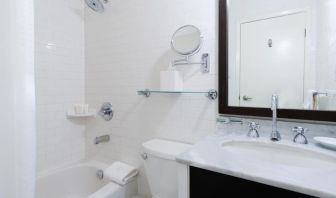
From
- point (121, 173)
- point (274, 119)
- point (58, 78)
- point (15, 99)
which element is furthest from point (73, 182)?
point (274, 119)

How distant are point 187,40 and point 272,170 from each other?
2.93 ft

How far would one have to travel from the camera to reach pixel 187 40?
1226 mm

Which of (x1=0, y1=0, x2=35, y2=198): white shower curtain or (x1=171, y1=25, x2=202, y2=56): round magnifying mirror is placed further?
(x1=171, y1=25, x2=202, y2=56): round magnifying mirror

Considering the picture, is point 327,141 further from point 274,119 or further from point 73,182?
point 73,182

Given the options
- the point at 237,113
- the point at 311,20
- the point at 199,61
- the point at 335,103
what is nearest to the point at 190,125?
the point at 237,113

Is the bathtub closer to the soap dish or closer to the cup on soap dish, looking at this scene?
the cup on soap dish

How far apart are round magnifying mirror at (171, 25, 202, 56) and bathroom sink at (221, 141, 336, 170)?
2.00 feet

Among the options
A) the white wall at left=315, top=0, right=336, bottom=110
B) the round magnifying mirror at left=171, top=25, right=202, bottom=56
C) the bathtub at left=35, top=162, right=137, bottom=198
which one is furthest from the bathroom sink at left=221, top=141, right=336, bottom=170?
the bathtub at left=35, top=162, right=137, bottom=198

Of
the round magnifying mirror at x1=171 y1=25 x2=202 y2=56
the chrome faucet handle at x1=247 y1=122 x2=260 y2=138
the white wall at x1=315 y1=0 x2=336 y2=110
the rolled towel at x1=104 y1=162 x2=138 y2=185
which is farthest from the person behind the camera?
the rolled towel at x1=104 y1=162 x2=138 y2=185

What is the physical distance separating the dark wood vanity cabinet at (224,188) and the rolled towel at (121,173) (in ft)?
2.41

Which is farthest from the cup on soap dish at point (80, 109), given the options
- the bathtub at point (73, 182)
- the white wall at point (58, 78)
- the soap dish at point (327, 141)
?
the soap dish at point (327, 141)

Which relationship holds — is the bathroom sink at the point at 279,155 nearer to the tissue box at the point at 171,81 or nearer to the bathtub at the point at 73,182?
the tissue box at the point at 171,81

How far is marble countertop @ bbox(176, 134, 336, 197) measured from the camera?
521 mm

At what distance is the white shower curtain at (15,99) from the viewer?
1.55 ft
